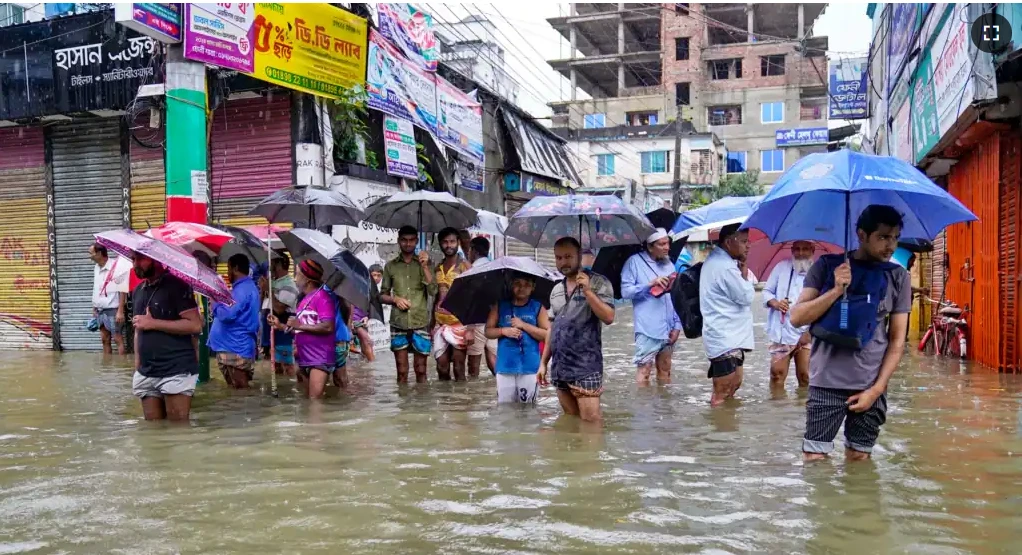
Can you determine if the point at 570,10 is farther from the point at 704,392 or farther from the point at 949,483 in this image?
the point at 949,483

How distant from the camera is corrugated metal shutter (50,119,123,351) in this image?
14.4 meters

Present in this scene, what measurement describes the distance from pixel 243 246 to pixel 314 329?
7.13ft

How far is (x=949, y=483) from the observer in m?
5.14

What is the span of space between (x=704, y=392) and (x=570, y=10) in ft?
187

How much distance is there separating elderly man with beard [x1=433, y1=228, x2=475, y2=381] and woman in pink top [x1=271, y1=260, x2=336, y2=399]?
169 cm

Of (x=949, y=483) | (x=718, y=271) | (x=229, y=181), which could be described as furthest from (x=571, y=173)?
(x=949, y=483)

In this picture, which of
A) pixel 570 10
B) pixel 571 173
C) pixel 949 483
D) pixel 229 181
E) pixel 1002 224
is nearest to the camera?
pixel 949 483

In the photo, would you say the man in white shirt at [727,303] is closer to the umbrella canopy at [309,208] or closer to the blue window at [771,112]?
the umbrella canopy at [309,208]

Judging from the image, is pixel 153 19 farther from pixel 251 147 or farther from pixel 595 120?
pixel 595 120

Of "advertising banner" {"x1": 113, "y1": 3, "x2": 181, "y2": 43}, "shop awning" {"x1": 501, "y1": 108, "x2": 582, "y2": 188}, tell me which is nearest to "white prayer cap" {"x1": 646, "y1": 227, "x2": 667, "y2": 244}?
"advertising banner" {"x1": 113, "y1": 3, "x2": 181, "y2": 43}

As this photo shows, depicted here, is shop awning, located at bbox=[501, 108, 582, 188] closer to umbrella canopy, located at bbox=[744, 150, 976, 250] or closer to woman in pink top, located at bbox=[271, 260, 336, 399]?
woman in pink top, located at bbox=[271, 260, 336, 399]

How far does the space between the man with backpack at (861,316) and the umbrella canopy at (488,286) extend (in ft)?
9.20

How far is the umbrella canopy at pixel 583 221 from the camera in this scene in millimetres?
7673

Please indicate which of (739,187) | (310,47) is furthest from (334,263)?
(739,187)
